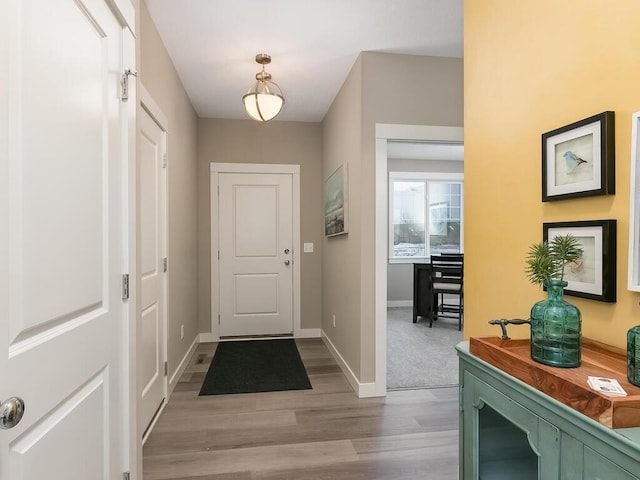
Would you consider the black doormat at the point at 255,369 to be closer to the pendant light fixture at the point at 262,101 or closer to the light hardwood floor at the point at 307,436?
the light hardwood floor at the point at 307,436

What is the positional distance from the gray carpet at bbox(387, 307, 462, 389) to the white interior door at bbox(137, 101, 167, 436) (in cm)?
178

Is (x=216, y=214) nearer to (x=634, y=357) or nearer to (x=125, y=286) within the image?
(x=125, y=286)

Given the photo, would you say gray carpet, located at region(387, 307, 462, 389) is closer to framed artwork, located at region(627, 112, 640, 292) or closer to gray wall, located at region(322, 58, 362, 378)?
gray wall, located at region(322, 58, 362, 378)

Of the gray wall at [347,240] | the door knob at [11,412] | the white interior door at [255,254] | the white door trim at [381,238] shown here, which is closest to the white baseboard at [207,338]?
the white interior door at [255,254]

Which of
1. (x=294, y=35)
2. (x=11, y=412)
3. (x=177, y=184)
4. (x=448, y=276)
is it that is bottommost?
(x=448, y=276)

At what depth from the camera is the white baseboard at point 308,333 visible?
438 centimetres

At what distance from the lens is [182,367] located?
3.22 m

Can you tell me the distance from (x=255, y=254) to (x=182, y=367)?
1.55 metres

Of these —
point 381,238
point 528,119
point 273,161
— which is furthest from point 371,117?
point 273,161

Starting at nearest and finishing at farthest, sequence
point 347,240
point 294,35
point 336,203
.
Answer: point 294,35 → point 347,240 → point 336,203

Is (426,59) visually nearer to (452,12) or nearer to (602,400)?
(452,12)

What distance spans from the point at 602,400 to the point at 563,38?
0.96 m

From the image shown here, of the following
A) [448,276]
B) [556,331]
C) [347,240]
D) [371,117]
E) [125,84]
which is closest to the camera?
[556,331]

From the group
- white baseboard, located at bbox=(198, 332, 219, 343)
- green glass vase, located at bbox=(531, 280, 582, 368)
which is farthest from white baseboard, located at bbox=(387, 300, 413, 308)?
green glass vase, located at bbox=(531, 280, 582, 368)
